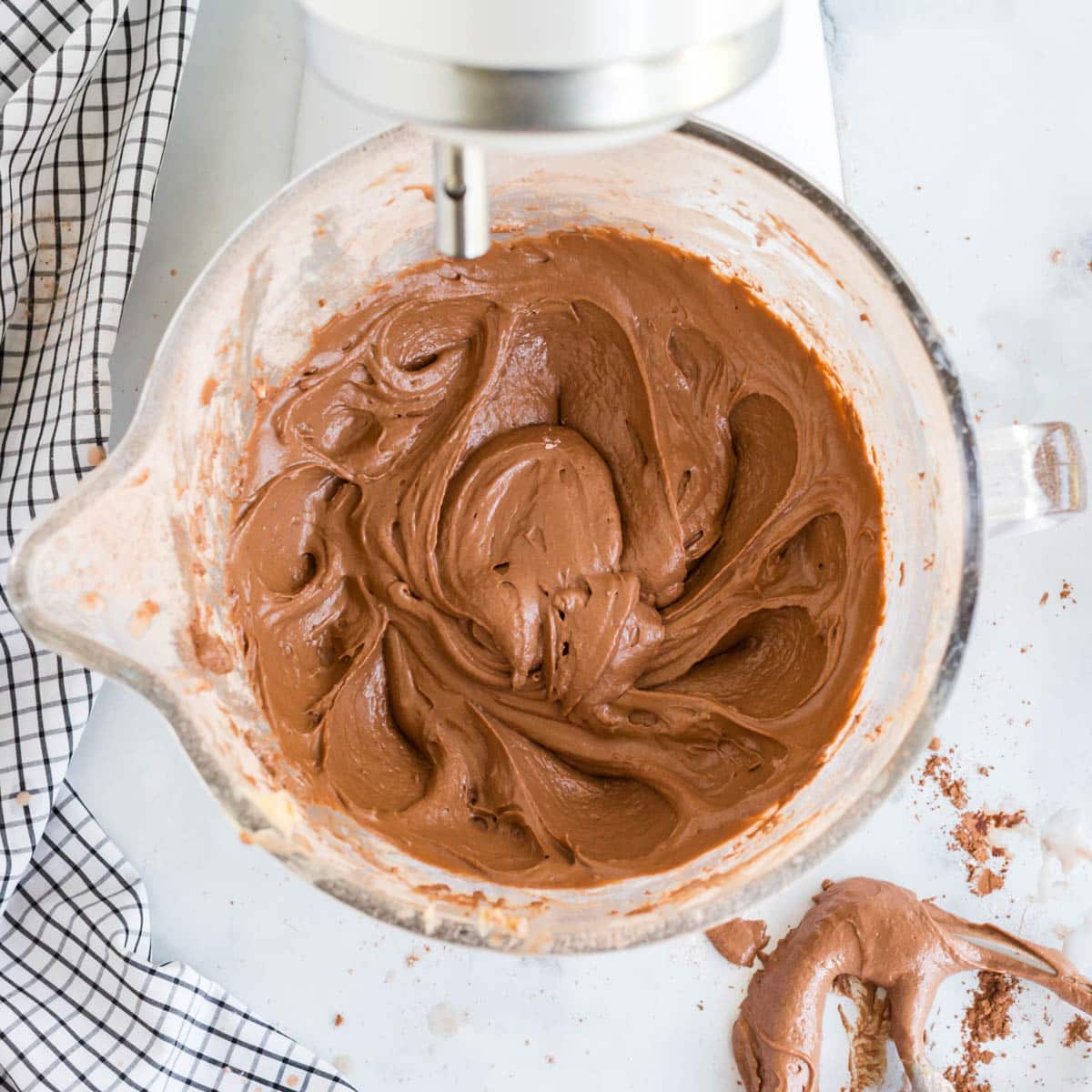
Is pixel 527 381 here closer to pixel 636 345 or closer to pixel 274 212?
pixel 636 345

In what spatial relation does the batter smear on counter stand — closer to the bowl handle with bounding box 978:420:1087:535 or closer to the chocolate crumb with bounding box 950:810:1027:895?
the bowl handle with bounding box 978:420:1087:535

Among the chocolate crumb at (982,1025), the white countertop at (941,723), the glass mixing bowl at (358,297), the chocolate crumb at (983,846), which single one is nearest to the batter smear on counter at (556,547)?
the glass mixing bowl at (358,297)

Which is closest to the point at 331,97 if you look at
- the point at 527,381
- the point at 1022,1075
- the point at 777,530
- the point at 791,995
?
the point at 527,381

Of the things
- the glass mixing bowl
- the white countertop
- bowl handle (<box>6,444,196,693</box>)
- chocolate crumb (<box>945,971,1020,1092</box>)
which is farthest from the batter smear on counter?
chocolate crumb (<box>945,971,1020,1092</box>)

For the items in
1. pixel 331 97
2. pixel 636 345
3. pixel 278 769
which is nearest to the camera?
pixel 278 769

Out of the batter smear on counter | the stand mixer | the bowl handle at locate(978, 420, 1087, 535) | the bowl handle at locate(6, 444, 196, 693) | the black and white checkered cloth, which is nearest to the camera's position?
the stand mixer

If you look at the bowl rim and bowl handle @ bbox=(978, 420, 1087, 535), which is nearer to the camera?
the bowl rim

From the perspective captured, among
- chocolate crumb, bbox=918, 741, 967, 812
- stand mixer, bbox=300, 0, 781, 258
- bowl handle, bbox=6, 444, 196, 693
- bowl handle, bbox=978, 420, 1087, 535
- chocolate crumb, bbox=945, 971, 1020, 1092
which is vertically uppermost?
bowl handle, bbox=978, 420, 1087, 535

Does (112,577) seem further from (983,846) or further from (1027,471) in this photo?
(983,846)

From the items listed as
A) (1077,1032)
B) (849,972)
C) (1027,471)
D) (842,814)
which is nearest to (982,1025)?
(1077,1032)
